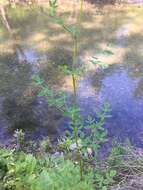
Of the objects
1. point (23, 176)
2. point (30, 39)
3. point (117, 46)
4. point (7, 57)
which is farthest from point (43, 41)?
point (23, 176)

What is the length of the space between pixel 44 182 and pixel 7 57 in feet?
19.7

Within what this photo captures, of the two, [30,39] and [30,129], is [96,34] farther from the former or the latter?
[30,129]

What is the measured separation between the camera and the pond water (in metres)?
5.79

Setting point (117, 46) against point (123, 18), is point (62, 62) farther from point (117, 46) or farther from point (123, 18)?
point (123, 18)

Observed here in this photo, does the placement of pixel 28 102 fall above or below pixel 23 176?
below

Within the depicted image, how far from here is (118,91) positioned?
22.1ft

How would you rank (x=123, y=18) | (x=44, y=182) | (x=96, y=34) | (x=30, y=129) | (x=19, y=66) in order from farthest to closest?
1. (x=123, y=18)
2. (x=96, y=34)
3. (x=19, y=66)
4. (x=30, y=129)
5. (x=44, y=182)

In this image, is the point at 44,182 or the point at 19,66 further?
the point at 19,66

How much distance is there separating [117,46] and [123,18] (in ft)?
6.09

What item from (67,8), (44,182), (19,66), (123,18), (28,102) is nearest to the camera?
(44,182)

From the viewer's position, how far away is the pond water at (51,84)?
5.79 metres

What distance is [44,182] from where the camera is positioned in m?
2.29

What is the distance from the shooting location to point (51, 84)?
6.97m

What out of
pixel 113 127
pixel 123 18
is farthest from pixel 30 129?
pixel 123 18
